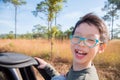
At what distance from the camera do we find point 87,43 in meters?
1.67

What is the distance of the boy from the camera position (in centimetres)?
167

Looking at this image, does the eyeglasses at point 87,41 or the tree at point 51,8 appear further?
the tree at point 51,8

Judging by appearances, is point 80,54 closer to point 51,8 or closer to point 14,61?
point 14,61

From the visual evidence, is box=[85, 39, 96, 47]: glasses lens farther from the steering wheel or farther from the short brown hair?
the steering wheel

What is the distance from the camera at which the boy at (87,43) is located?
65.7 inches

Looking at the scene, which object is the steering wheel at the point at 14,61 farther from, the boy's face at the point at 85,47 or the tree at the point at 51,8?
the tree at the point at 51,8

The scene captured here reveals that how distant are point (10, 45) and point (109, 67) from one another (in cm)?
838

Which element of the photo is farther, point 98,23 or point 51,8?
point 51,8

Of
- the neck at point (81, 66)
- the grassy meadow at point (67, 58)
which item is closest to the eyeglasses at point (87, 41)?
the neck at point (81, 66)

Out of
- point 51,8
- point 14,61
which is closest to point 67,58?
point 51,8

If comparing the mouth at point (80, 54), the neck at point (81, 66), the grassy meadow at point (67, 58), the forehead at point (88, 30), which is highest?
the forehead at point (88, 30)

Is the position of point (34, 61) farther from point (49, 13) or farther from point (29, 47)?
point (29, 47)

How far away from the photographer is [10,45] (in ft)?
59.9

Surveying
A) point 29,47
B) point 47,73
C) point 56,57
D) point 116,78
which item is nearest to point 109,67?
point 116,78
